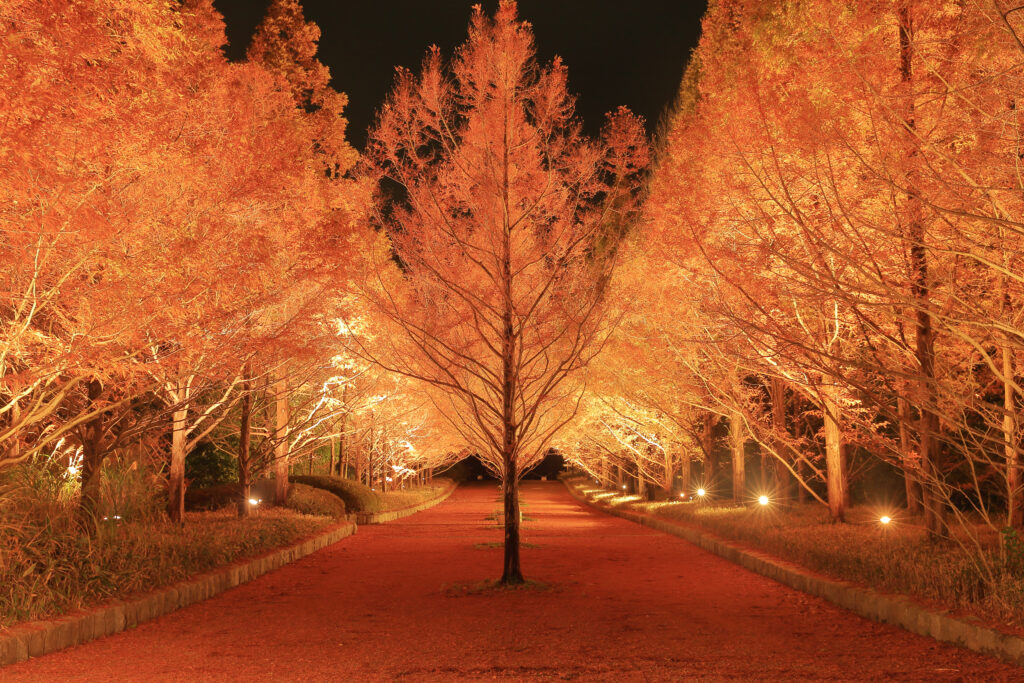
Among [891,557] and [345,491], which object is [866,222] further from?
[345,491]

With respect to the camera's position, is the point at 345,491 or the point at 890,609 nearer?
the point at 890,609

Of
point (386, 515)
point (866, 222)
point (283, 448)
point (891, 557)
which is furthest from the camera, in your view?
point (386, 515)

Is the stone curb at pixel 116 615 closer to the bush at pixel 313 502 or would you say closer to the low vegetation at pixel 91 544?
the low vegetation at pixel 91 544

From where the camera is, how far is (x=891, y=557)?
9.38 metres

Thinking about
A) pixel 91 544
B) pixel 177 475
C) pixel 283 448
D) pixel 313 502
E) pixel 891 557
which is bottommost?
pixel 891 557

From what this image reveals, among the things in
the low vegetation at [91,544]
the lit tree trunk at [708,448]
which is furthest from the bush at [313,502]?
the lit tree trunk at [708,448]

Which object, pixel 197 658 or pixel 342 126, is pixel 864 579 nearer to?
pixel 197 658

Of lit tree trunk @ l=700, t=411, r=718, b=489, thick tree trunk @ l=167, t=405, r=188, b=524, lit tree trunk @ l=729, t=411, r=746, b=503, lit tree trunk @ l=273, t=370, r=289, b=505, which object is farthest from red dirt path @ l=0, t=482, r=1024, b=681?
lit tree trunk @ l=700, t=411, r=718, b=489

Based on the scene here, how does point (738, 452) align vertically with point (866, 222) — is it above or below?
below

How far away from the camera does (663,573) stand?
1210 cm

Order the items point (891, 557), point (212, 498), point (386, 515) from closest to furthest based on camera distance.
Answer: point (891, 557), point (212, 498), point (386, 515)

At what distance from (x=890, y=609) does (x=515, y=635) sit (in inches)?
140

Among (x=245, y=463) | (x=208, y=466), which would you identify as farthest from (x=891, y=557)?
(x=208, y=466)

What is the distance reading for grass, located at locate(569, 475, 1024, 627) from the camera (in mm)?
7266
